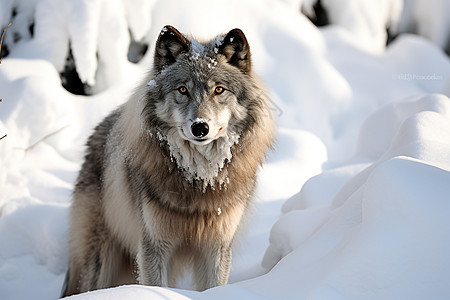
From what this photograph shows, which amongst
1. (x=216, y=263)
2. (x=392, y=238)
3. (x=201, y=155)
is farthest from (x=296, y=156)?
(x=392, y=238)

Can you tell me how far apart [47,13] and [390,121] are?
3568 mm

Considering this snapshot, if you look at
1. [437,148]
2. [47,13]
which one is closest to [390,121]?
[437,148]

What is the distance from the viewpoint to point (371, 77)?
777 cm

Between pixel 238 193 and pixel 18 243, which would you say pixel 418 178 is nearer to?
pixel 238 193

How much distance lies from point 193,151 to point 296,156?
2.82m

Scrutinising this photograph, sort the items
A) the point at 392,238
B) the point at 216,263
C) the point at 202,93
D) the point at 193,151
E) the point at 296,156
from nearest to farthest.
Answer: the point at 392,238
the point at 202,93
the point at 193,151
the point at 216,263
the point at 296,156

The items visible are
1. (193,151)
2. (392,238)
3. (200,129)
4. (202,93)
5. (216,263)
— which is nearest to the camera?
(392,238)

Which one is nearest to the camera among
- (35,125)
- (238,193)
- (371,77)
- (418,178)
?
(418,178)

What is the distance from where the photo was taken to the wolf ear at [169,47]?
2.78 m

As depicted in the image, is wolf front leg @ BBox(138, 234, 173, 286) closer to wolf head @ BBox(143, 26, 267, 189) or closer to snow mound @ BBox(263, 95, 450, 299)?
wolf head @ BBox(143, 26, 267, 189)

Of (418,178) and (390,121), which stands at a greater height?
(418,178)

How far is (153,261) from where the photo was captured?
289cm

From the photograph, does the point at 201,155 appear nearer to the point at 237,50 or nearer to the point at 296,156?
the point at 237,50

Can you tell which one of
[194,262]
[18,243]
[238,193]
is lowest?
[18,243]
